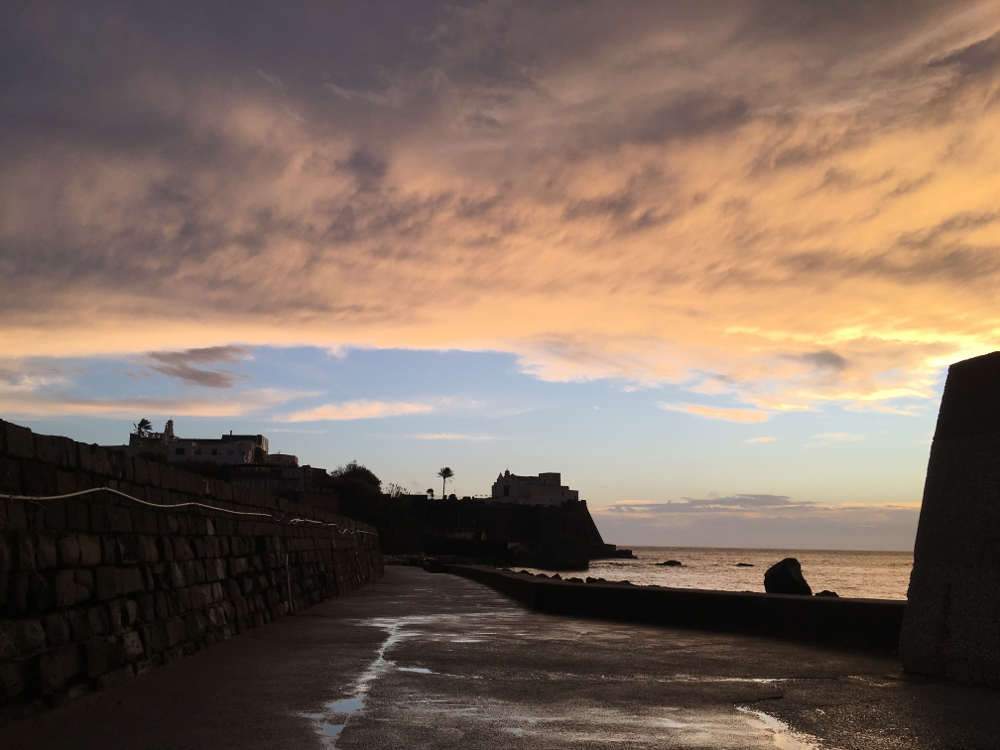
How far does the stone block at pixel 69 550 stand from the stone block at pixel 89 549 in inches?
2.1

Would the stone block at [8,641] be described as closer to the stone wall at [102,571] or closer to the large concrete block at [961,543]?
the stone wall at [102,571]

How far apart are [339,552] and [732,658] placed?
49.9ft

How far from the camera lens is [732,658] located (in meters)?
7.41

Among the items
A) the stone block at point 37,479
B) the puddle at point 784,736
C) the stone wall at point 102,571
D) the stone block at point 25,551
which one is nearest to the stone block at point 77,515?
the stone wall at point 102,571

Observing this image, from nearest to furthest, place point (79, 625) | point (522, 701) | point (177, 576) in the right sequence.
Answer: point (522, 701)
point (79, 625)
point (177, 576)

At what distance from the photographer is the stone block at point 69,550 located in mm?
5441

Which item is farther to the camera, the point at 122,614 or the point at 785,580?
the point at 785,580

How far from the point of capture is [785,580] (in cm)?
1264

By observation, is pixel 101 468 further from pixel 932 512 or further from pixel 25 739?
pixel 932 512

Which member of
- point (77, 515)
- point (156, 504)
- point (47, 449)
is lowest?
point (77, 515)

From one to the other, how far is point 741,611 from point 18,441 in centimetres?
768

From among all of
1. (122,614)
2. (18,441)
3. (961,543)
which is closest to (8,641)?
(18,441)

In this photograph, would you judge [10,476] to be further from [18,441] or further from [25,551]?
[25,551]

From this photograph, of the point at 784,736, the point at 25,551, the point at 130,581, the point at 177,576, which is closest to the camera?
the point at 784,736
